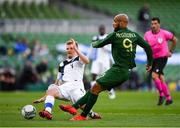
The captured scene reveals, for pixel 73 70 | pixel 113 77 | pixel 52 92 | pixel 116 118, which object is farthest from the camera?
pixel 73 70

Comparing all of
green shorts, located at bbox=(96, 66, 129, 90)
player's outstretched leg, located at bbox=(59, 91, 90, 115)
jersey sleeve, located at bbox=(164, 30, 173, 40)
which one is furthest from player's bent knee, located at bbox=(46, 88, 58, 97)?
jersey sleeve, located at bbox=(164, 30, 173, 40)

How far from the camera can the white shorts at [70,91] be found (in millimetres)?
16500

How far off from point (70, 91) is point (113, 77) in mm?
1543

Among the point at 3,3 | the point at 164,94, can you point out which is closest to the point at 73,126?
the point at 164,94

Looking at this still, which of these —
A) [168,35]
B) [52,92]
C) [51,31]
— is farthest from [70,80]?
[51,31]

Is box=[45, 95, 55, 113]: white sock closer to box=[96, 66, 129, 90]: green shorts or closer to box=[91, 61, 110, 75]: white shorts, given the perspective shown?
box=[96, 66, 129, 90]: green shorts

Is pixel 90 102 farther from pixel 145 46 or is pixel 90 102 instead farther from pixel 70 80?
pixel 145 46

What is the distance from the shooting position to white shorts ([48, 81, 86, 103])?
1650 cm

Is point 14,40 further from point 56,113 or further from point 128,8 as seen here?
point 56,113

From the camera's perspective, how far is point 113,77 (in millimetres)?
15438

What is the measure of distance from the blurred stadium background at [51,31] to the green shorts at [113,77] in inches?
705

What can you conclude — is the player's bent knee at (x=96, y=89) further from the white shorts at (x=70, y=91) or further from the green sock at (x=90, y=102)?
the white shorts at (x=70, y=91)

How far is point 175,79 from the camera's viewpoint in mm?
37625

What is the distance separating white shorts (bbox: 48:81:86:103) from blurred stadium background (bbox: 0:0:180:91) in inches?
652
